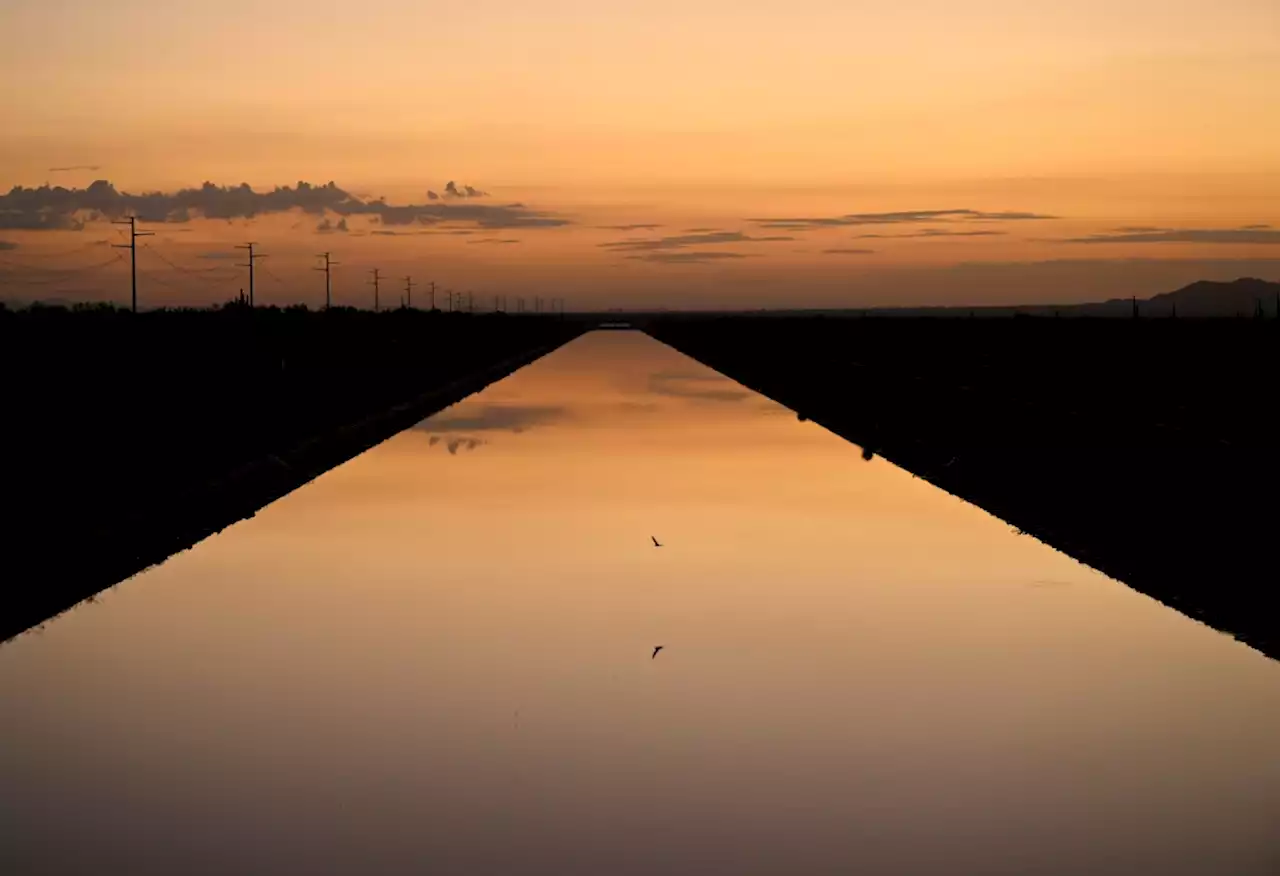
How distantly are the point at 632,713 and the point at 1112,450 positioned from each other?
17345 mm

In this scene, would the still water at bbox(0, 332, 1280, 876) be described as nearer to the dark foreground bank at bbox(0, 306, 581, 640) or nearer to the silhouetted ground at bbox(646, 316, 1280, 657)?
the silhouetted ground at bbox(646, 316, 1280, 657)

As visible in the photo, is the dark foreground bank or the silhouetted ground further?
the dark foreground bank

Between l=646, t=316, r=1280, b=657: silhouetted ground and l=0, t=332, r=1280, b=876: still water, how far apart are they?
26.5 inches

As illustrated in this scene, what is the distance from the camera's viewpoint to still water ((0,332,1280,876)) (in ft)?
22.4

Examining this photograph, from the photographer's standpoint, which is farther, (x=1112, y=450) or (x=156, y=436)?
(x=156, y=436)

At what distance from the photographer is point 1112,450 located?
81.8 ft

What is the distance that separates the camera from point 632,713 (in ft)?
30.0

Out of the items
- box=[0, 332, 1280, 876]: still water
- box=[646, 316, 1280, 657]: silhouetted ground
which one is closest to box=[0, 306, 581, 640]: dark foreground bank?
box=[0, 332, 1280, 876]: still water

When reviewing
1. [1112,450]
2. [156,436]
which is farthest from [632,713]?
[156,436]

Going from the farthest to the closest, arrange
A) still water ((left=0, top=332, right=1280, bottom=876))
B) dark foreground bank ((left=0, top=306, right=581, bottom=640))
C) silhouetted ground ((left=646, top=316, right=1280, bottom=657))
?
dark foreground bank ((left=0, top=306, right=581, bottom=640)) → silhouetted ground ((left=646, top=316, right=1280, bottom=657)) → still water ((left=0, top=332, right=1280, bottom=876))

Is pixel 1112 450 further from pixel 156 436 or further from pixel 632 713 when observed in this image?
pixel 632 713

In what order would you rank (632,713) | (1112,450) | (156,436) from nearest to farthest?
(632,713)
(1112,450)
(156,436)

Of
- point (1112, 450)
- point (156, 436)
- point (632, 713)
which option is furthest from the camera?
point (156, 436)

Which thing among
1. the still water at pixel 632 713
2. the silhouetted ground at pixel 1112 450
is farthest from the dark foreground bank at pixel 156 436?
the silhouetted ground at pixel 1112 450
